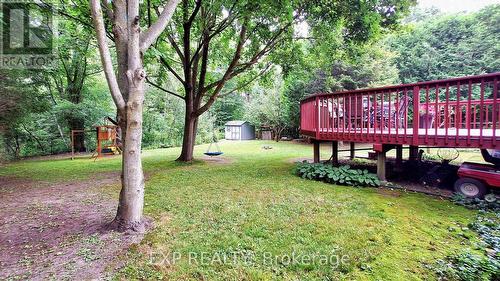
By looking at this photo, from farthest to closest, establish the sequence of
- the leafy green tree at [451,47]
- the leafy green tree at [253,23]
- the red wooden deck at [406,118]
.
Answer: the leafy green tree at [451,47] < the leafy green tree at [253,23] < the red wooden deck at [406,118]

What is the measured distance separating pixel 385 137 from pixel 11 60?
892cm

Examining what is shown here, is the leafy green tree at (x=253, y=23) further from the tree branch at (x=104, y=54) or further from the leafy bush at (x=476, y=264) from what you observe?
the leafy bush at (x=476, y=264)

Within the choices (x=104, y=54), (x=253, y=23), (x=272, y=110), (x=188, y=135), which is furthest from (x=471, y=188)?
(x=272, y=110)

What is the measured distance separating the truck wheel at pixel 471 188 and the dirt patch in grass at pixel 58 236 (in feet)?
17.8

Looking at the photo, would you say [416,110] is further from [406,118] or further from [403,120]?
[403,120]

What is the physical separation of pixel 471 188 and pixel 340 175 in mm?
2222

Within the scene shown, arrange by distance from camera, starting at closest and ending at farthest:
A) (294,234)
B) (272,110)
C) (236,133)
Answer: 1. (294,234)
2. (272,110)
3. (236,133)

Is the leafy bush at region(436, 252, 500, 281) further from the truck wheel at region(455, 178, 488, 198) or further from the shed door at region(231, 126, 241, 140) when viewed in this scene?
the shed door at region(231, 126, 241, 140)

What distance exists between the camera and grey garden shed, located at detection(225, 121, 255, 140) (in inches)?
898

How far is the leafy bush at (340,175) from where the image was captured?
5109 millimetres

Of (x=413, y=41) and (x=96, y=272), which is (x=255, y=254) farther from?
(x=413, y=41)

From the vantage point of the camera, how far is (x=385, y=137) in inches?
199

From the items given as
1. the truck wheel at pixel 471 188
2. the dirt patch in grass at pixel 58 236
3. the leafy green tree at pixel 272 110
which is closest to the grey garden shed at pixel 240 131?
the leafy green tree at pixel 272 110

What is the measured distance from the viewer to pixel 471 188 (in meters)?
4.32
